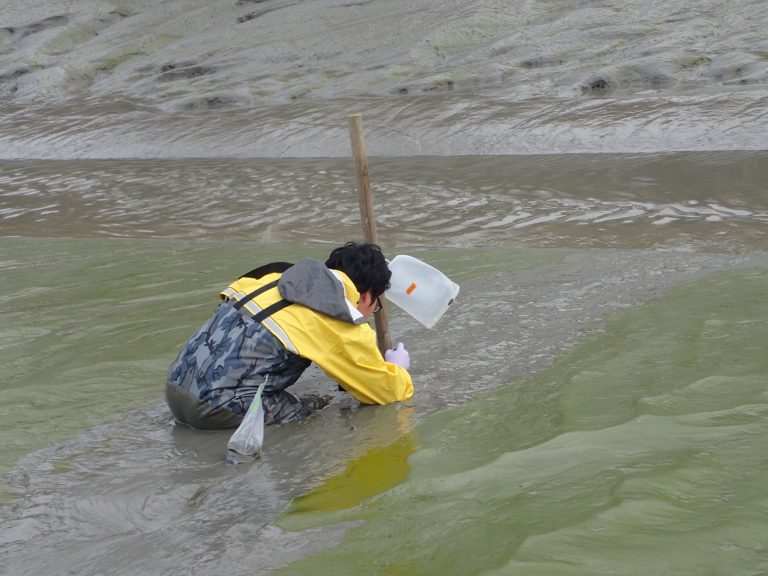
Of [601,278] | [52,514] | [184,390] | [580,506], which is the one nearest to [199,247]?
[601,278]

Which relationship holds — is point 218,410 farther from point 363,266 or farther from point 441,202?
point 441,202

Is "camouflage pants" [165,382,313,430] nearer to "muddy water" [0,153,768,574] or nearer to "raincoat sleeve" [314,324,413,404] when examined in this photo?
"muddy water" [0,153,768,574]

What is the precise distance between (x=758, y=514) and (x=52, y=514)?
2.41 metres

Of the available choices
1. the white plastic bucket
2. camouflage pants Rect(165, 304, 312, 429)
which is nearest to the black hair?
camouflage pants Rect(165, 304, 312, 429)

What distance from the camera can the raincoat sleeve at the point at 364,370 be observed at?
165 inches

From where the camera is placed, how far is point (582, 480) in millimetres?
3291

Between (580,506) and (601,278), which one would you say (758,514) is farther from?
(601,278)

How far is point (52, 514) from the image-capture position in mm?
3717

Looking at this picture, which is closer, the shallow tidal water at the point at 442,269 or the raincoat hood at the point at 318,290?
the shallow tidal water at the point at 442,269

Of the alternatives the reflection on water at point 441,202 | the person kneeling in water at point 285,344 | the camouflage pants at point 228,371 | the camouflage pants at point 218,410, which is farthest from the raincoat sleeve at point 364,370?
the reflection on water at point 441,202

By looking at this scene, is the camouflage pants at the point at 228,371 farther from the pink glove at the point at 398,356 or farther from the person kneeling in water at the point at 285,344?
the pink glove at the point at 398,356

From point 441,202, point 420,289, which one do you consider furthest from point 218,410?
point 441,202

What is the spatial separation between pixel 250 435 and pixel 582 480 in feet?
4.51

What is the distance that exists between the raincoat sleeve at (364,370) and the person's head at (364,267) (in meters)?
0.20
